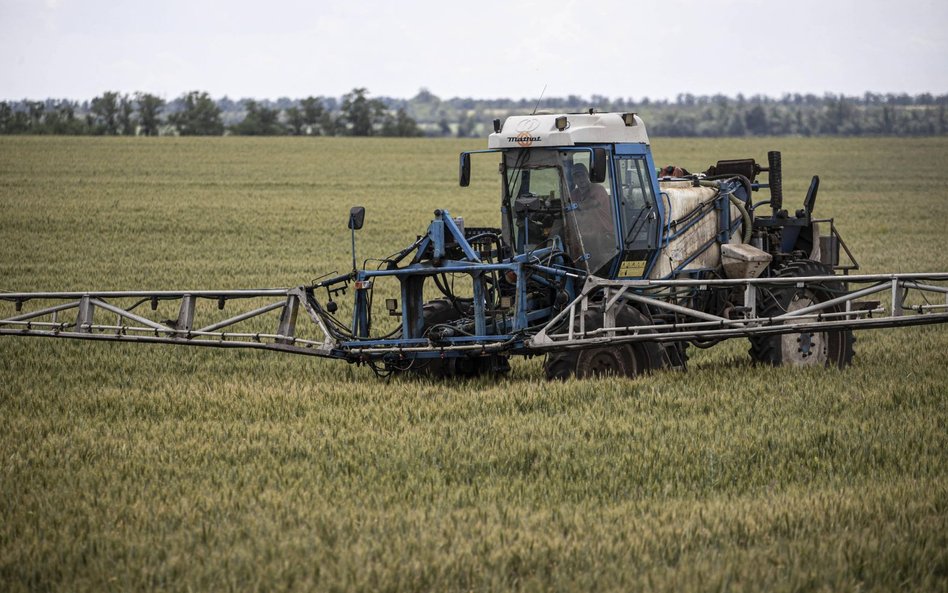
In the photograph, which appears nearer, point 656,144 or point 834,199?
point 834,199

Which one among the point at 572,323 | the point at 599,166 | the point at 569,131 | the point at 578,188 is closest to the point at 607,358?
the point at 572,323

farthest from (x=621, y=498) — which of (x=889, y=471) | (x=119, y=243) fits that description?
(x=119, y=243)

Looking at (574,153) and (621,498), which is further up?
(574,153)

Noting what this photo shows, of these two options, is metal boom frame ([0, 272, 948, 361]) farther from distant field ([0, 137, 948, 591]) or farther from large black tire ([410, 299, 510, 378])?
large black tire ([410, 299, 510, 378])

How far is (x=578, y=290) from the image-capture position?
12.9 meters

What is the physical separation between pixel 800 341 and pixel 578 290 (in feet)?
8.64

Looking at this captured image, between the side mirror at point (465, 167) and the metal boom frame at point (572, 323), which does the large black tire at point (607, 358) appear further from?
the side mirror at point (465, 167)

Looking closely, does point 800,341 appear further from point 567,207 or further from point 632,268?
point 567,207

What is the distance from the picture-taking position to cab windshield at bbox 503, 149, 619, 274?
42.3ft

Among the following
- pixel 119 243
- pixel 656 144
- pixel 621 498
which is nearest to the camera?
pixel 621 498

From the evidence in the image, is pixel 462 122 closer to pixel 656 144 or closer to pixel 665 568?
pixel 656 144

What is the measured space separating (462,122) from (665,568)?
160 m

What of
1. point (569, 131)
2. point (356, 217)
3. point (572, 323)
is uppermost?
point (569, 131)

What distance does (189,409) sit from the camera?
456 inches
